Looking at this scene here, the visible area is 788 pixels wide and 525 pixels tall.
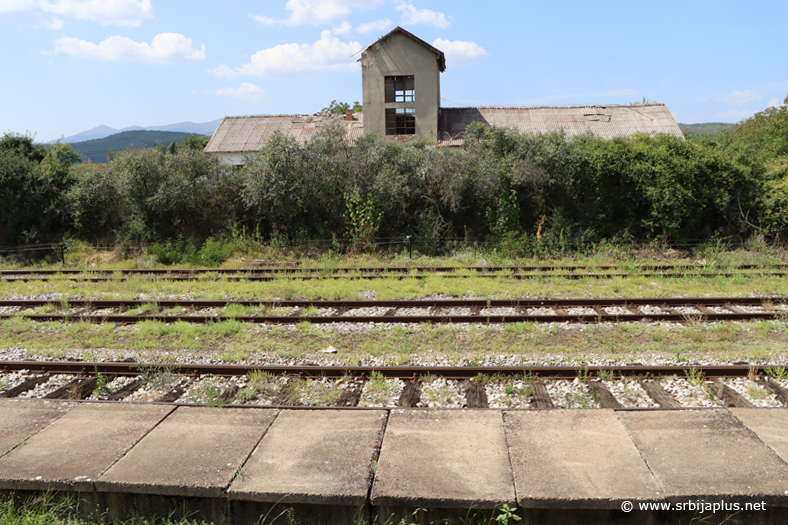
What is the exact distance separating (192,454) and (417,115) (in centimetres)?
2706


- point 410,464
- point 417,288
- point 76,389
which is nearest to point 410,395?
point 410,464

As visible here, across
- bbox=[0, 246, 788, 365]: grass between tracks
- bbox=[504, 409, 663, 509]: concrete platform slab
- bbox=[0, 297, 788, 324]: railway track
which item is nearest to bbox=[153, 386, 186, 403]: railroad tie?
bbox=[0, 246, 788, 365]: grass between tracks

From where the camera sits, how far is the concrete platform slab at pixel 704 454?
4.06 m

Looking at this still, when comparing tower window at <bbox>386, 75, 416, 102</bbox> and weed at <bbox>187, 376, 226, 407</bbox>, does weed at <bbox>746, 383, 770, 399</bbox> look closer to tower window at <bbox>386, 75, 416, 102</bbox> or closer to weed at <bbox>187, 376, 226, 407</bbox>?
weed at <bbox>187, 376, 226, 407</bbox>

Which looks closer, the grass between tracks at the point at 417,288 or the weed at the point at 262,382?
the weed at the point at 262,382

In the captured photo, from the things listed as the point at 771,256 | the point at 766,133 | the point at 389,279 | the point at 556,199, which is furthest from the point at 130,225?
the point at 766,133

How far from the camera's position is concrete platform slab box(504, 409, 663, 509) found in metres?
3.96

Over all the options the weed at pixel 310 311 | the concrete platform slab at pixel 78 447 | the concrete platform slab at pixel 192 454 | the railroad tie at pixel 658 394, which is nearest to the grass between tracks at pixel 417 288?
the weed at pixel 310 311

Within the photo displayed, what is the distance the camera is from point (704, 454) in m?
4.54

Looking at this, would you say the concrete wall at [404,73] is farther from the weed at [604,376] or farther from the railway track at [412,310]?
the weed at [604,376]

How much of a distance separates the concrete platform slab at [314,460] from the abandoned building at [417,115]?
24.0 metres

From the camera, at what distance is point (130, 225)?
60.2ft

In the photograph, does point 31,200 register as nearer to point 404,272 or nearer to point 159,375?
point 404,272

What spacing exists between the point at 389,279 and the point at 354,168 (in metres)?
5.66
